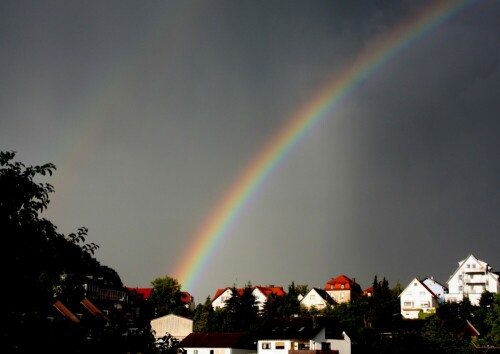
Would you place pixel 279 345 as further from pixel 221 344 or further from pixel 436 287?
pixel 436 287

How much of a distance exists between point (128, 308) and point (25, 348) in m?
2.12

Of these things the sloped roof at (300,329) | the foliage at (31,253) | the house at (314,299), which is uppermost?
the house at (314,299)

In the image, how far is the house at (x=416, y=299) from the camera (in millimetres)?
104375

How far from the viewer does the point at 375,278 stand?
302ft

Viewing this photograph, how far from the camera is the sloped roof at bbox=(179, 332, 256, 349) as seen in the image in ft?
229

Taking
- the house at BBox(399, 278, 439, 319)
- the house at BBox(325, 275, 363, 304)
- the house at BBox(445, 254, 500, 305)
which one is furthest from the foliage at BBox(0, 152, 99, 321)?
→ the house at BBox(325, 275, 363, 304)

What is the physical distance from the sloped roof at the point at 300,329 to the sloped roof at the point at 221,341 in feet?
9.47

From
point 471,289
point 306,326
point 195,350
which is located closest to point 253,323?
point 195,350

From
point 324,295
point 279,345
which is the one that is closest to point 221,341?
point 279,345

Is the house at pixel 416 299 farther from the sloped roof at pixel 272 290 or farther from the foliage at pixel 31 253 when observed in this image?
the foliage at pixel 31 253

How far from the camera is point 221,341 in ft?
234

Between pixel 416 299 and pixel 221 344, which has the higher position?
pixel 416 299

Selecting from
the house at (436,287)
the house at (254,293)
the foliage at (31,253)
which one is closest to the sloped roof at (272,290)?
the house at (254,293)

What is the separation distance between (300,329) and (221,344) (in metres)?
11.3
